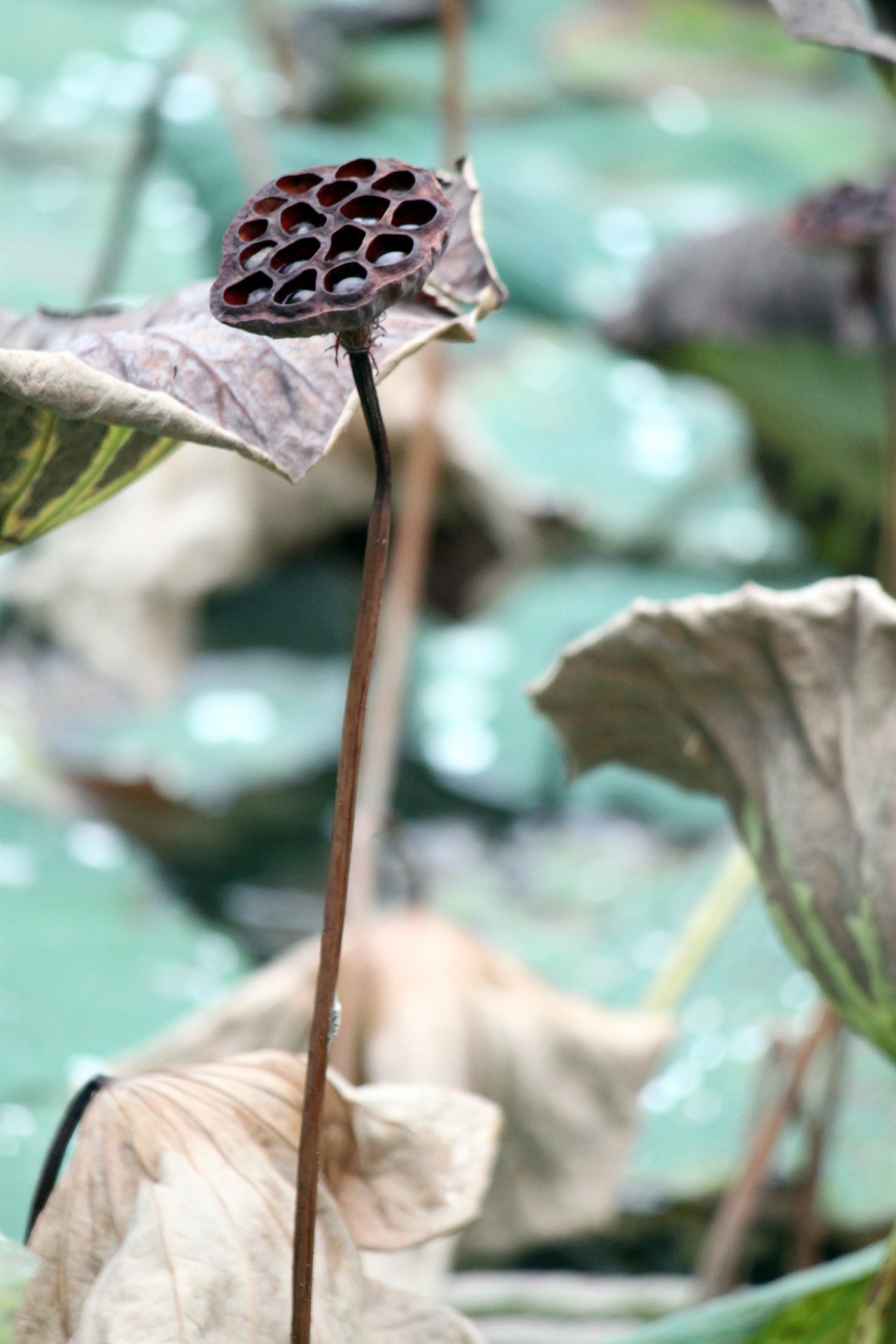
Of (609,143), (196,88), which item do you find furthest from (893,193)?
(609,143)

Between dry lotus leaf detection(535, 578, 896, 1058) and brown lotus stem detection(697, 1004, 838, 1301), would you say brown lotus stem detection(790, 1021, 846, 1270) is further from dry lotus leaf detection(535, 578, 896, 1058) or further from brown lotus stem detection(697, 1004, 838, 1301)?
dry lotus leaf detection(535, 578, 896, 1058)

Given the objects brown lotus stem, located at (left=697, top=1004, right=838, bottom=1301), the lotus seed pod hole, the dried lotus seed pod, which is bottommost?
brown lotus stem, located at (left=697, top=1004, right=838, bottom=1301)

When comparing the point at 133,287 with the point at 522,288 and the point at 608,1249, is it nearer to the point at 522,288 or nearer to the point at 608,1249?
the point at 522,288

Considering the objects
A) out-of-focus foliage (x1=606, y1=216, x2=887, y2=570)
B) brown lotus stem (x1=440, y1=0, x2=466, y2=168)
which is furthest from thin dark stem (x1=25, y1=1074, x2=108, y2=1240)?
out-of-focus foliage (x1=606, y1=216, x2=887, y2=570)

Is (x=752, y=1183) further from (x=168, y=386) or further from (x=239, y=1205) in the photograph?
(x=168, y=386)

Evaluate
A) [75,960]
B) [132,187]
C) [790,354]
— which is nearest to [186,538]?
[132,187]
